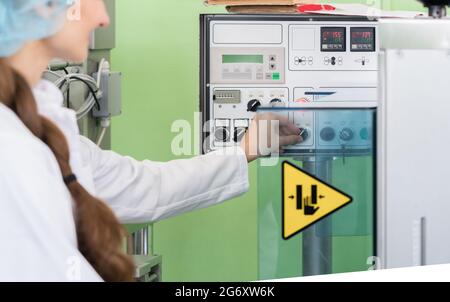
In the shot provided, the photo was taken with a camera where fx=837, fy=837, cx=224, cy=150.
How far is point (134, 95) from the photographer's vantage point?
2.70m

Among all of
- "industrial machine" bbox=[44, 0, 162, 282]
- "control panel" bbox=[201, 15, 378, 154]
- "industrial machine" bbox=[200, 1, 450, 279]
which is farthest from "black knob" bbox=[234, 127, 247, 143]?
"industrial machine" bbox=[200, 1, 450, 279]

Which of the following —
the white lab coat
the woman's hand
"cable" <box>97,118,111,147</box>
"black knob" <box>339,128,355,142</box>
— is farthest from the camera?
"cable" <box>97,118,111,147</box>

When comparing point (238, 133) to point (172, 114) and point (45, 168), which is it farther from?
point (45, 168)

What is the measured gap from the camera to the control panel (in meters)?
2.18

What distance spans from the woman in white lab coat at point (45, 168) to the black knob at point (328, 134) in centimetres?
10

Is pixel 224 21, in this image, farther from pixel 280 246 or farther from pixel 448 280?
pixel 448 280

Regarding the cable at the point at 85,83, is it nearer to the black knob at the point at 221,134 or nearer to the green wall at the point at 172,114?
the black knob at the point at 221,134

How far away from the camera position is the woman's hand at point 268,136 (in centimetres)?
126

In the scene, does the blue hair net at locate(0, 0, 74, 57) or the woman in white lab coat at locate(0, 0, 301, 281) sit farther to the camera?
the blue hair net at locate(0, 0, 74, 57)

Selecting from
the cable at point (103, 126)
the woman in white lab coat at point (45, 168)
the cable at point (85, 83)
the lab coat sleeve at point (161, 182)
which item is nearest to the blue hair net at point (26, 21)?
the woman in white lab coat at point (45, 168)

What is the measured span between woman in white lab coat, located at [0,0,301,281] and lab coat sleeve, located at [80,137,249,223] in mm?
238

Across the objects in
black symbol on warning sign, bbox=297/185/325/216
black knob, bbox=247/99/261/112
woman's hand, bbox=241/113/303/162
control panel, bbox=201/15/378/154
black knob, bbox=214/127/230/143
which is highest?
control panel, bbox=201/15/378/154

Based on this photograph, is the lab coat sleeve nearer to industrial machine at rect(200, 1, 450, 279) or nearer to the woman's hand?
the woman's hand
